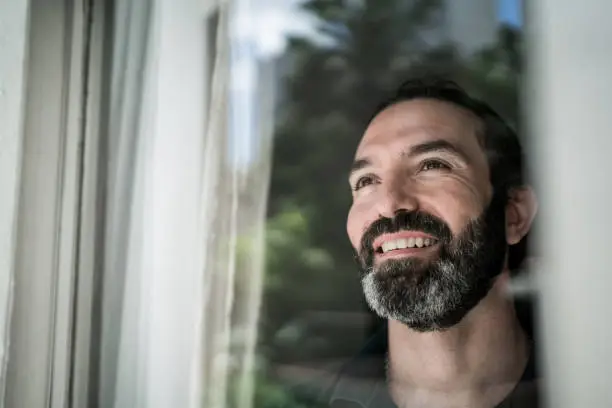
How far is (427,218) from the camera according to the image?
52.0 inches

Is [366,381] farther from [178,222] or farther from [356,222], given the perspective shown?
[178,222]

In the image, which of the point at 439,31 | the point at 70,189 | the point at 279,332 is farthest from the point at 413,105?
the point at 70,189

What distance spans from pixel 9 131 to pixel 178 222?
16.6 inches

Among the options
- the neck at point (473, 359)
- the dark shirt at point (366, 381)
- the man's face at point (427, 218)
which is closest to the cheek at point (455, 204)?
the man's face at point (427, 218)

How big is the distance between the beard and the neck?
0.02 meters

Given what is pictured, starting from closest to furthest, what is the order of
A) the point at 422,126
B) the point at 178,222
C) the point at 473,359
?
the point at 473,359 → the point at 422,126 → the point at 178,222

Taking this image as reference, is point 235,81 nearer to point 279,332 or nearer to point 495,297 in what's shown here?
point 279,332

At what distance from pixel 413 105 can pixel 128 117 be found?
0.67 m

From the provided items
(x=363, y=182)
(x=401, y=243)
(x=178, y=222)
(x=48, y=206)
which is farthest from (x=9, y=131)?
(x=401, y=243)

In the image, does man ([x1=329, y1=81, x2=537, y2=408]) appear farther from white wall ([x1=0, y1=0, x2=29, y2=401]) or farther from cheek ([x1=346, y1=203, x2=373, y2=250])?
white wall ([x1=0, y1=0, x2=29, y2=401])

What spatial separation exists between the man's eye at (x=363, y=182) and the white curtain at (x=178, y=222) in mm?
225

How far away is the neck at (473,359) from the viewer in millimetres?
1249

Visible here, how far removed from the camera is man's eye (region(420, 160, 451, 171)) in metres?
1.33

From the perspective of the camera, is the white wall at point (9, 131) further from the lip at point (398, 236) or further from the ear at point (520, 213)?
the ear at point (520, 213)
